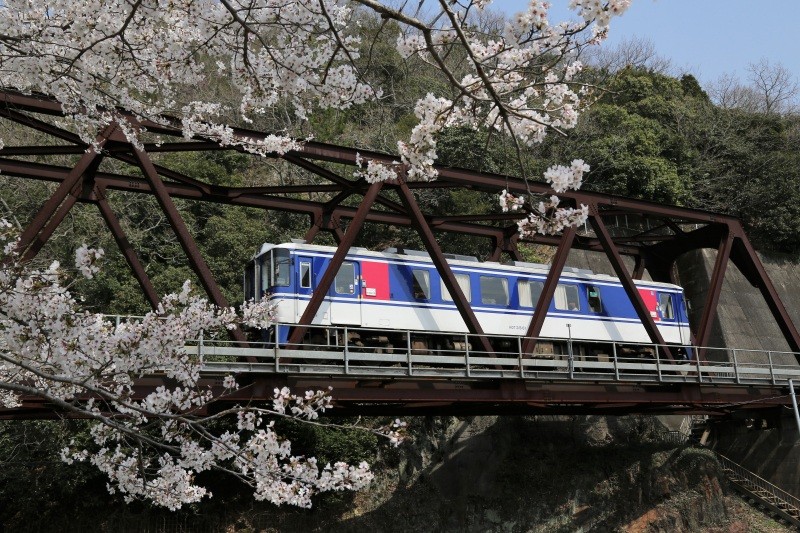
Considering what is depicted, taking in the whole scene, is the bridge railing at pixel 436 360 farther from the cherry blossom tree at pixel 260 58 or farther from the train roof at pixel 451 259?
the cherry blossom tree at pixel 260 58

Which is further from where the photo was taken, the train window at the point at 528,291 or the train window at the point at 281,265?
the train window at the point at 528,291

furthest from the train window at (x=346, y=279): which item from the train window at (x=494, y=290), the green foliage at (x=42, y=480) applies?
the green foliage at (x=42, y=480)

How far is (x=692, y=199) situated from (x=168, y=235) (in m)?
22.6

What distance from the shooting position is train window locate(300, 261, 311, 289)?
19.4 m

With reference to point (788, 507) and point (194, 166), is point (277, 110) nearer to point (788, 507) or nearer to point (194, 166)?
point (194, 166)

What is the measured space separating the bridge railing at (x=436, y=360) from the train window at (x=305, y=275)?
1.11 metres

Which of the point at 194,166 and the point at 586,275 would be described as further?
the point at 194,166

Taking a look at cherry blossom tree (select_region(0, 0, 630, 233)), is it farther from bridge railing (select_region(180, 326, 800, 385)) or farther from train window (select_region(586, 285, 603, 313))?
train window (select_region(586, 285, 603, 313))

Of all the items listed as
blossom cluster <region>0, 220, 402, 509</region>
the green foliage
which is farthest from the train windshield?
blossom cluster <region>0, 220, 402, 509</region>

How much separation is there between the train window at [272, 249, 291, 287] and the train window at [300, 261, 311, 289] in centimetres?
31

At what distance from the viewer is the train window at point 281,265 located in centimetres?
1931

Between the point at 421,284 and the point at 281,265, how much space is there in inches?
138

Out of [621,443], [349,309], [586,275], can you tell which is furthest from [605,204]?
[621,443]

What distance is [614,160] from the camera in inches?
1465
